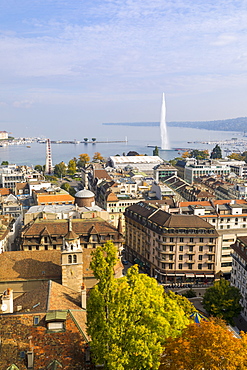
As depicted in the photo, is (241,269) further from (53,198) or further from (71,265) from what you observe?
(53,198)

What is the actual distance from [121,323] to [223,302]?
2507 centimetres

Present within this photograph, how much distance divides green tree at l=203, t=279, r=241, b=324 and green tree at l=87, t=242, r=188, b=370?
21804 mm

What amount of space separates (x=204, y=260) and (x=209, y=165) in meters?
99.2

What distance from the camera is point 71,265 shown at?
127 feet

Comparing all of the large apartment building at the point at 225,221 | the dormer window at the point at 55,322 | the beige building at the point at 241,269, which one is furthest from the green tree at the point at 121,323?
the large apartment building at the point at 225,221

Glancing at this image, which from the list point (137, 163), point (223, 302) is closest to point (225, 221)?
point (223, 302)

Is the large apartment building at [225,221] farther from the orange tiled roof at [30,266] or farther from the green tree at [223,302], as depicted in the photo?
the orange tiled roof at [30,266]

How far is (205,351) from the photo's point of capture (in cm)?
2431

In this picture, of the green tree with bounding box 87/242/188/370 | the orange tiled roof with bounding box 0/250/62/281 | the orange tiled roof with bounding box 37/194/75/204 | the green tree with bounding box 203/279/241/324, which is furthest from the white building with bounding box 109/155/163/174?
the green tree with bounding box 87/242/188/370

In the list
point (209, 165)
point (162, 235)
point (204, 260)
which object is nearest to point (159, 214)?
point (162, 235)

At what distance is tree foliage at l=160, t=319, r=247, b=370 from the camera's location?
934 inches

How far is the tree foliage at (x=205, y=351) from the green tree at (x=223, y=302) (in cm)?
1980

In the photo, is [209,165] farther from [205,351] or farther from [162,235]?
[205,351]

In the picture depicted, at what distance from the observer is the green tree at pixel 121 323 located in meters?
23.4
